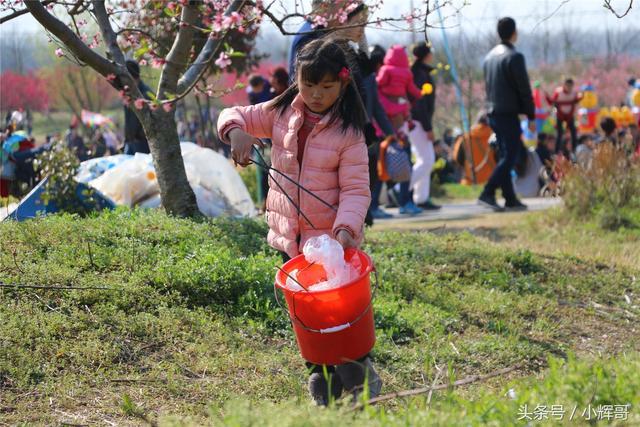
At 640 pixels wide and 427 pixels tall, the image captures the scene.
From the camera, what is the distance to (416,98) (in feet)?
34.9

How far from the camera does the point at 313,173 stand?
150 inches

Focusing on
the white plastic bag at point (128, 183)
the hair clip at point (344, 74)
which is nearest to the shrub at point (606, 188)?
the white plastic bag at point (128, 183)

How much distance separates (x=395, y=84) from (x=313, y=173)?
6670 millimetres

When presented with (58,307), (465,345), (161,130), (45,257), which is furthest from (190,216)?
(465,345)

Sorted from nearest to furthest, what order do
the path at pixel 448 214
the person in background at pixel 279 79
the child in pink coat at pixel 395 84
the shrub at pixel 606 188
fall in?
1. the shrub at pixel 606 188
2. the person in background at pixel 279 79
3. the child in pink coat at pixel 395 84
4. the path at pixel 448 214

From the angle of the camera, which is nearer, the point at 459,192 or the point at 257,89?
the point at 257,89

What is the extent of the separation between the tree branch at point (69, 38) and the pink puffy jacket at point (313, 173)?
2.56 m

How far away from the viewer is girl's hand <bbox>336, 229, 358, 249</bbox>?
3629mm

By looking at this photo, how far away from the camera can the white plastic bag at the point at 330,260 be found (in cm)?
346

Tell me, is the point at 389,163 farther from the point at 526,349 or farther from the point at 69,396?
the point at 69,396

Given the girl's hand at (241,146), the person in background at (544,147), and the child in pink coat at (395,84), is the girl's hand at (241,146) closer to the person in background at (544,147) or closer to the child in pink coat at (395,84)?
the child in pink coat at (395,84)

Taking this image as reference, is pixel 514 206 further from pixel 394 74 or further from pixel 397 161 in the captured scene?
pixel 394 74

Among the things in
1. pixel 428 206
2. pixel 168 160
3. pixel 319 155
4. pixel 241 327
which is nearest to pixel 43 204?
pixel 168 160

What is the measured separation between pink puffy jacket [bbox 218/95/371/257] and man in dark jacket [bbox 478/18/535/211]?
6.30m
